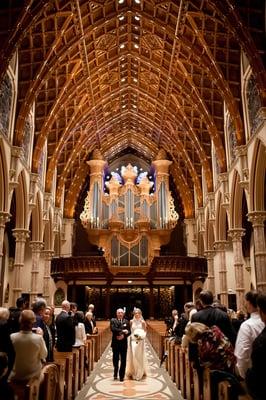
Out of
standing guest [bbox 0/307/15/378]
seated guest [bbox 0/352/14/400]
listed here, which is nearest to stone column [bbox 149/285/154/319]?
standing guest [bbox 0/307/15/378]

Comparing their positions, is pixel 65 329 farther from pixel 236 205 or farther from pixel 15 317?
pixel 236 205

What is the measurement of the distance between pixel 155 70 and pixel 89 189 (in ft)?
34.8

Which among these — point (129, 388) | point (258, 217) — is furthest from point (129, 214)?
point (129, 388)

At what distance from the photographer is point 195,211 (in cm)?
2812

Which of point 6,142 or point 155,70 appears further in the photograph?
point 155,70

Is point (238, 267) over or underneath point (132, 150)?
underneath

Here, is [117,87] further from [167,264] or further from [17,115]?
[167,264]

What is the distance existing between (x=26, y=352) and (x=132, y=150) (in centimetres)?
2801

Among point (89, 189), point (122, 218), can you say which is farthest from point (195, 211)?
point (89, 189)

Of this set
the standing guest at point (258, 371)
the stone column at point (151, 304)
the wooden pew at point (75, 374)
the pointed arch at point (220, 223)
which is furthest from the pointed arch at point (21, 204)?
the standing guest at point (258, 371)

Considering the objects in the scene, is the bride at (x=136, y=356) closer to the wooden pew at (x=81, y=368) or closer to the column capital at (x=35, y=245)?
the wooden pew at (x=81, y=368)

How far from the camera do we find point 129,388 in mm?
8266

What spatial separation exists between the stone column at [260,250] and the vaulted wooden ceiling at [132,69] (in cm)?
351

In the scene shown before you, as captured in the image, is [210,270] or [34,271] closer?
[34,271]
